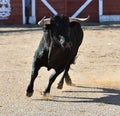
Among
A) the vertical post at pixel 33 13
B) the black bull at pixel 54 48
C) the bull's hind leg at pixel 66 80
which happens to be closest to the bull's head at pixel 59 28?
the black bull at pixel 54 48

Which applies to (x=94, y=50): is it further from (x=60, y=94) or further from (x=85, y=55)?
(x=60, y=94)

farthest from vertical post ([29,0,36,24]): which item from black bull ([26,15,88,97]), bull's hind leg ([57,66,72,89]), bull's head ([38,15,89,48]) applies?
bull's head ([38,15,89,48])

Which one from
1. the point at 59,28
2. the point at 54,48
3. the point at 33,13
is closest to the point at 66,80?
the point at 54,48

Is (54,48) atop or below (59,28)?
below

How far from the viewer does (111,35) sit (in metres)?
15.3

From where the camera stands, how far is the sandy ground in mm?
6285

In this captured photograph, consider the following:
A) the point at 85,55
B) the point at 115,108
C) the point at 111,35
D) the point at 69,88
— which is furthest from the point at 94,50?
the point at 115,108

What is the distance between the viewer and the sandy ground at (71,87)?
6.29m

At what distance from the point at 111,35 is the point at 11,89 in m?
8.15

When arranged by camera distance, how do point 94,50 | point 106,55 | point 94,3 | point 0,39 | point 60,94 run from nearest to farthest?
point 60,94
point 106,55
point 94,50
point 0,39
point 94,3

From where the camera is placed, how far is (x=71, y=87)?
7.84 metres

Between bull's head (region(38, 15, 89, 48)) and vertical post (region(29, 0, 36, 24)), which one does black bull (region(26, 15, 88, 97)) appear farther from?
vertical post (region(29, 0, 36, 24))

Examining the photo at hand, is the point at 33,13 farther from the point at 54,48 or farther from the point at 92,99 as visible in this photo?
the point at 92,99

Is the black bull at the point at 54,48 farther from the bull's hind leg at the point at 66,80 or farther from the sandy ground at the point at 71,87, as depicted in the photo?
the sandy ground at the point at 71,87
